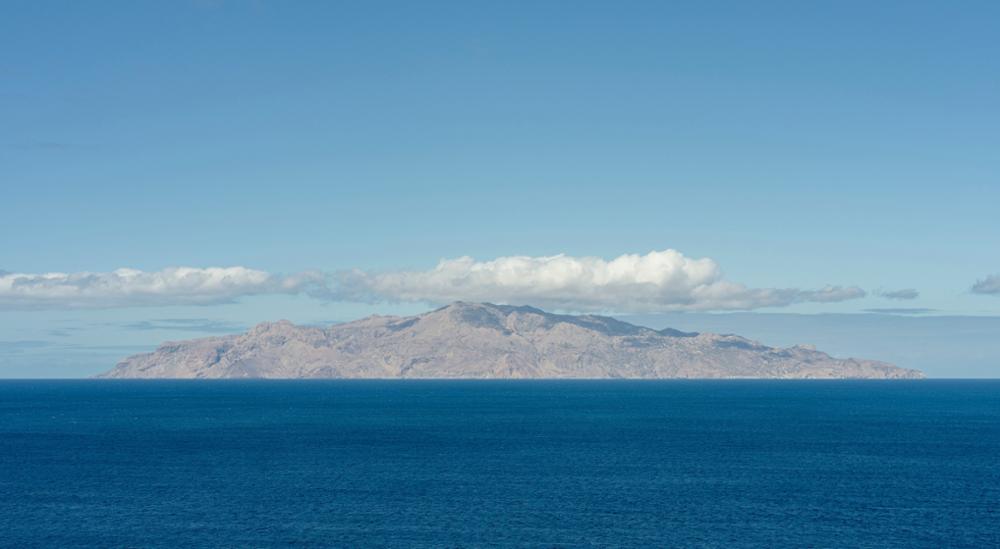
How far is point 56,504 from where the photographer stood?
371ft

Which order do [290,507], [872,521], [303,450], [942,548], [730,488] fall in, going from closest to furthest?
1. [942,548]
2. [872,521]
3. [290,507]
4. [730,488]
5. [303,450]

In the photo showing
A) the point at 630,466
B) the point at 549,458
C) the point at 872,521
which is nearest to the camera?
the point at 872,521

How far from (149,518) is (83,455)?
2667 inches

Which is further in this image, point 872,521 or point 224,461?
point 224,461

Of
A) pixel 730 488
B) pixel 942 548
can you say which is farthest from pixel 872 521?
pixel 730 488

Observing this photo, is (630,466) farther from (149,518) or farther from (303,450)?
(149,518)

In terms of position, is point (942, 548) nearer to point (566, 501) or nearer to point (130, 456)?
point (566, 501)

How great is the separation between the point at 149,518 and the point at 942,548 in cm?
8590

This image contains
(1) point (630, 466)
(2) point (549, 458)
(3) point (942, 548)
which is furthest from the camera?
(2) point (549, 458)

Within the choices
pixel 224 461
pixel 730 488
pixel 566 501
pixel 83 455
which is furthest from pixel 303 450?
pixel 730 488

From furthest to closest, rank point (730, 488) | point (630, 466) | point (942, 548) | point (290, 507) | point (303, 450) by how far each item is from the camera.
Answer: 1. point (303, 450)
2. point (630, 466)
3. point (730, 488)
4. point (290, 507)
5. point (942, 548)

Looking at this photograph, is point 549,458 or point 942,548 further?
point 549,458

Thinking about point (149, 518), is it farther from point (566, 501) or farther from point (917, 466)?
point (917, 466)

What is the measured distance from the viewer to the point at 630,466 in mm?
148625
